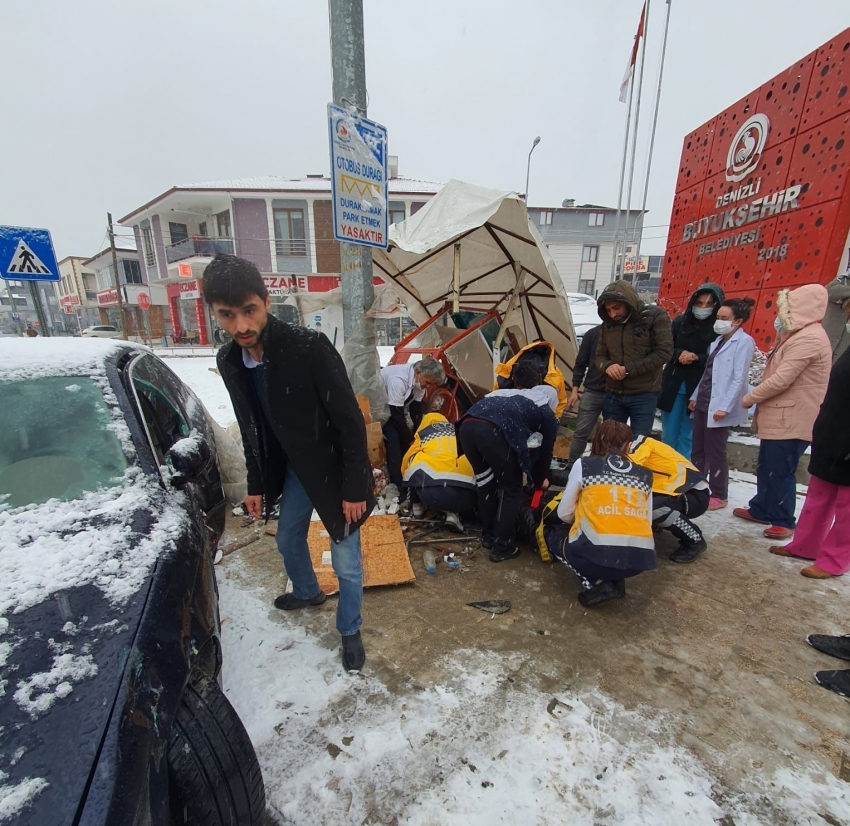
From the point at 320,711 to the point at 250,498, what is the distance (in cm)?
105

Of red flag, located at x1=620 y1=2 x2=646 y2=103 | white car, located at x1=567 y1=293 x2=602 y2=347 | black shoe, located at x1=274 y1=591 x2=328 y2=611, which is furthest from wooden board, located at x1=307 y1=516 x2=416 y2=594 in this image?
red flag, located at x1=620 y1=2 x2=646 y2=103

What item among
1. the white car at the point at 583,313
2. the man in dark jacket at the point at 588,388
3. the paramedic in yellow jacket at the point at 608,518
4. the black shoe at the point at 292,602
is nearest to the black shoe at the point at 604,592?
the paramedic in yellow jacket at the point at 608,518

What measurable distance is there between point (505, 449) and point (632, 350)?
1769mm

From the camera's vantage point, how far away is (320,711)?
1.88m

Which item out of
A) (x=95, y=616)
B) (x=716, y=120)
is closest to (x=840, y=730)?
(x=95, y=616)

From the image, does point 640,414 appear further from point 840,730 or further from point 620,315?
point 840,730

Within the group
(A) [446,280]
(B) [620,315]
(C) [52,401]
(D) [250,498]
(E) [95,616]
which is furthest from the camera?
(A) [446,280]

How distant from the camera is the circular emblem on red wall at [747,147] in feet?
18.0

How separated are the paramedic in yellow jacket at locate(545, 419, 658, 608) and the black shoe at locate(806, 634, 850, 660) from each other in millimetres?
865

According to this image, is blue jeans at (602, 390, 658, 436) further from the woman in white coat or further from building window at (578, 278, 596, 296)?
building window at (578, 278, 596, 296)

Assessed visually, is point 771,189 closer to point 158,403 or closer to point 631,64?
point 158,403

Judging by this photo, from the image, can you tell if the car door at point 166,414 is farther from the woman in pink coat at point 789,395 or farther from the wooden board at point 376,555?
the woman in pink coat at point 789,395

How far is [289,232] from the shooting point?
22.3 m

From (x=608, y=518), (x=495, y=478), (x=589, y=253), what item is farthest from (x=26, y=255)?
(x=589, y=253)
